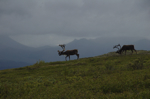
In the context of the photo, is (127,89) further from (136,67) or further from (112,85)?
(136,67)

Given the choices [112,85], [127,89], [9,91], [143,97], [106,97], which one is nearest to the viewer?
[143,97]

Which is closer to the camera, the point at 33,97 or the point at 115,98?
the point at 115,98

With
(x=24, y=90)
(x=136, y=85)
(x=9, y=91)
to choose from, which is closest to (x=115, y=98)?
(x=136, y=85)

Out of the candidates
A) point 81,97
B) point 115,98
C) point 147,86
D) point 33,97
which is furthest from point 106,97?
point 33,97

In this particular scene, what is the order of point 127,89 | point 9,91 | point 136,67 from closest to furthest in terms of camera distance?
point 127,89, point 9,91, point 136,67

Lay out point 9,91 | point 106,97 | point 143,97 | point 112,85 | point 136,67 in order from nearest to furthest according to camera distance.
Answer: point 143,97 → point 106,97 → point 112,85 → point 9,91 → point 136,67

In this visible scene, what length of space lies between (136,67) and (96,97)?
10.8 m

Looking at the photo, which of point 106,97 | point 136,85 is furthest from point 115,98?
point 136,85

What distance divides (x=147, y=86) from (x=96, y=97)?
3.79 meters

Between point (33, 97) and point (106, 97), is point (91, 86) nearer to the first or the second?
point (106, 97)

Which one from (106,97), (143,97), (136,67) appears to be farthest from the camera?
(136,67)

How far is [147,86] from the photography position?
29.7 feet

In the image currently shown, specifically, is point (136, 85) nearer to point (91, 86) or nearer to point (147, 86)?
point (147, 86)

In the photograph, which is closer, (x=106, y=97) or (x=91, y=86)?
(x=106, y=97)
